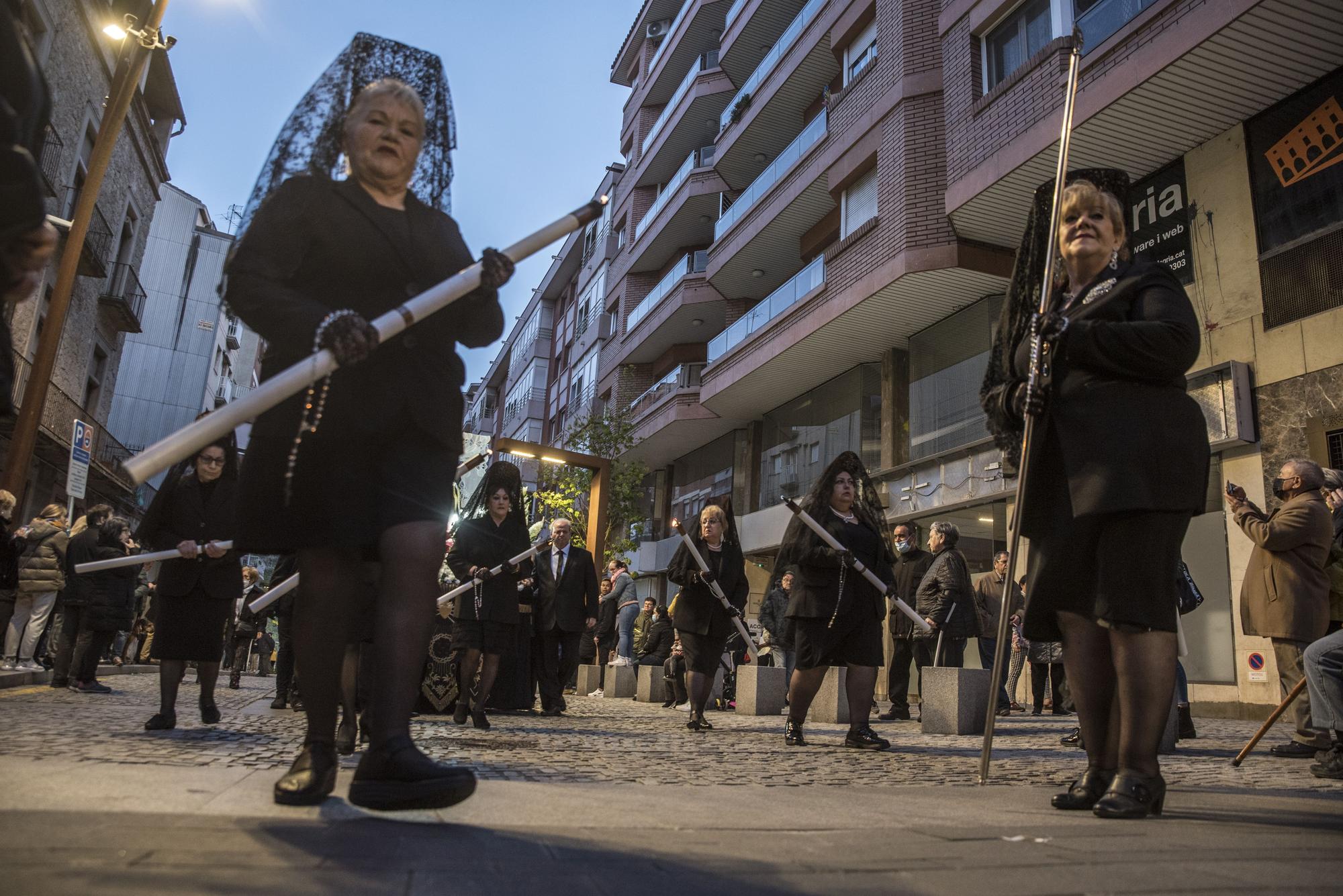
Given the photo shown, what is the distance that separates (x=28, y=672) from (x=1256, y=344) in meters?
14.1

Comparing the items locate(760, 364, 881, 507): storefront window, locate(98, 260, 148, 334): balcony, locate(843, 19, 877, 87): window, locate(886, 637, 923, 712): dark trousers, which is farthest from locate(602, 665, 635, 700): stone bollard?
locate(98, 260, 148, 334): balcony

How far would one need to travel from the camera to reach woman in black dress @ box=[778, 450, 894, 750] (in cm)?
660

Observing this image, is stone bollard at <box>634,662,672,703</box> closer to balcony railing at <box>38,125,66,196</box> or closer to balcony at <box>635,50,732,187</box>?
balcony railing at <box>38,125,66,196</box>

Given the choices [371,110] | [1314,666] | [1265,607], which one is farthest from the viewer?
[1265,607]

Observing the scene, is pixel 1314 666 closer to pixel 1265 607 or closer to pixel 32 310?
pixel 1265 607

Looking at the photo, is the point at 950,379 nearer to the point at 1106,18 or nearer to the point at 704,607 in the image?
the point at 1106,18

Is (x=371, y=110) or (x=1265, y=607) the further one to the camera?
(x=1265, y=607)

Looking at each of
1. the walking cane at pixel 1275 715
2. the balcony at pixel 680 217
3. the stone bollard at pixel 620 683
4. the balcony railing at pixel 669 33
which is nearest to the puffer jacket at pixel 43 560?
the stone bollard at pixel 620 683

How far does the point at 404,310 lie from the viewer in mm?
2342

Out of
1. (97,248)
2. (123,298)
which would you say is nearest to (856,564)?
(97,248)

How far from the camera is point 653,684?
540 inches

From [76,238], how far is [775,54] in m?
17.9

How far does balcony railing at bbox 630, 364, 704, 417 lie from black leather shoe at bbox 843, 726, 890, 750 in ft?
68.8

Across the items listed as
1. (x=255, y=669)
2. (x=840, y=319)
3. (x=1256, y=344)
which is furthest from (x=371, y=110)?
(x=255, y=669)
